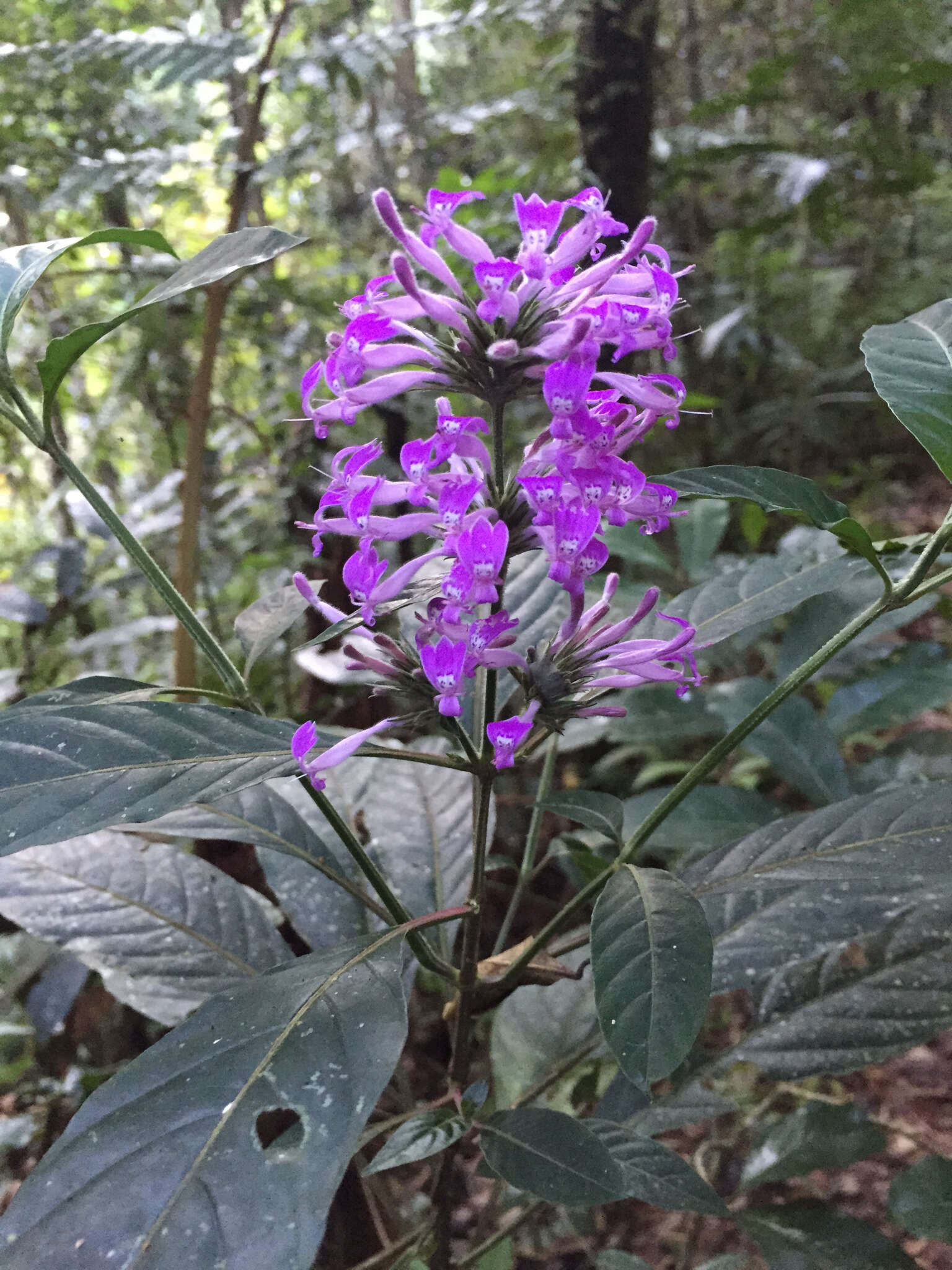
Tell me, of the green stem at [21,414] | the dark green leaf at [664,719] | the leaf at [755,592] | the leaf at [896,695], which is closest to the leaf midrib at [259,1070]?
the leaf at [755,592]

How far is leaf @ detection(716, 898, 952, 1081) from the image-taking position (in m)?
0.77

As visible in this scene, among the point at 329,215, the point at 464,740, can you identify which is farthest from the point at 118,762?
the point at 329,215

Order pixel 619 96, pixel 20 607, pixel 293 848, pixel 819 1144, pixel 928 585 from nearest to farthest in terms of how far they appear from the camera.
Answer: pixel 928 585
pixel 293 848
pixel 819 1144
pixel 20 607
pixel 619 96

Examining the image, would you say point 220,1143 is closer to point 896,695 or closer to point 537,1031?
point 537,1031

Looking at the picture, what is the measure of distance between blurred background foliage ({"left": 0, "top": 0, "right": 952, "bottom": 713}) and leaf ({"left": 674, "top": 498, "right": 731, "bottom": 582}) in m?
0.30

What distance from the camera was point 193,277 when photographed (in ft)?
1.89

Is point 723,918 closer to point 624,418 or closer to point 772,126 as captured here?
point 624,418

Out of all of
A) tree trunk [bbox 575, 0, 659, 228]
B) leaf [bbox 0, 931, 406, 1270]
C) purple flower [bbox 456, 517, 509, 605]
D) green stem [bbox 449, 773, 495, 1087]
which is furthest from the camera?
tree trunk [bbox 575, 0, 659, 228]

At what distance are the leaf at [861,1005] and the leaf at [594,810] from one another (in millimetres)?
329

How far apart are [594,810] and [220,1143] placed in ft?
1.08

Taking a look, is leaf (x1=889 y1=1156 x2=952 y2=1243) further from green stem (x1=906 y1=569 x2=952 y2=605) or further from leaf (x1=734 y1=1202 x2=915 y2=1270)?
green stem (x1=906 y1=569 x2=952 y2=605)

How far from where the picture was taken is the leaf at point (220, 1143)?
40 centimetres

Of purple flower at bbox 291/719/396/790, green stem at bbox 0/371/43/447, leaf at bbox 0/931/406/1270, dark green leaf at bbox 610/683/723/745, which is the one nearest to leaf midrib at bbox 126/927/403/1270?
leaf at bbox 0/931/406/1270

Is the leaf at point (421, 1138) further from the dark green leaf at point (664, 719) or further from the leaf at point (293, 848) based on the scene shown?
the dark green leaf at point (664, 719)
